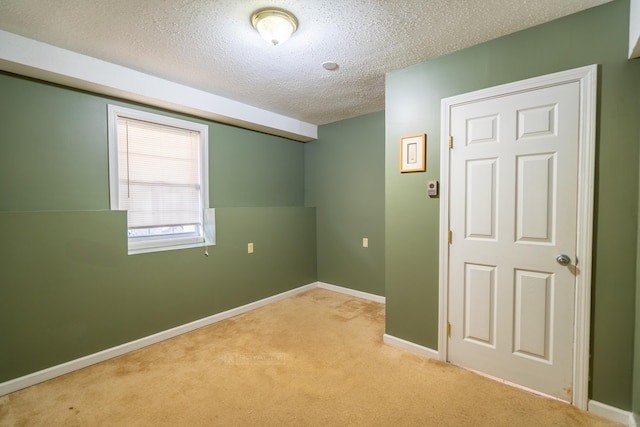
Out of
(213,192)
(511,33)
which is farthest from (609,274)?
(213,192)

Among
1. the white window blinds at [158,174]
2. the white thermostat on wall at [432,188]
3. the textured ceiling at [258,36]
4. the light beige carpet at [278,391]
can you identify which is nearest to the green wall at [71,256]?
the white window blinds at [158,174]

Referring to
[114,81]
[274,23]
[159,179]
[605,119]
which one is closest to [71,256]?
[159,179]

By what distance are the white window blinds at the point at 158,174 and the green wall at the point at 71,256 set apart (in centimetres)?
17

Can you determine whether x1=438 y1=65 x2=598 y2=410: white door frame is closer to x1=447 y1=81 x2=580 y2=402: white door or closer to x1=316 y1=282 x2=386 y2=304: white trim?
x1=447 y1=81 x2=580 y2=402: white door

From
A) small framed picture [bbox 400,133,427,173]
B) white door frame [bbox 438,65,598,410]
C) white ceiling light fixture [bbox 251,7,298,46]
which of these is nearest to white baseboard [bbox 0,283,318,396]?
small framed picture [bbox 400,133,427,173]

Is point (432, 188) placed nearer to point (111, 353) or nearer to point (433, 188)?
point (433, 188)

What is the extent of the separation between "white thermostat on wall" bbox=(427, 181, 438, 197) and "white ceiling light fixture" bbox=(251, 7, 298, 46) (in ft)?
5.02

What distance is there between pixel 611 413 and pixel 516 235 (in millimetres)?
1153

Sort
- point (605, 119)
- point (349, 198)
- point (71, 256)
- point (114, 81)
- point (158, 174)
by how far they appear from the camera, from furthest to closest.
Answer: point (349, 198) < point (158, 174) < point (114, 81) < point (71, 256) < point (605, 119)

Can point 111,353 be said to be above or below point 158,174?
below

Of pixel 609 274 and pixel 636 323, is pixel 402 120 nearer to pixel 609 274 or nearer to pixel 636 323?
pixel 609 274

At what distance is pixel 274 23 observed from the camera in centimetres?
180

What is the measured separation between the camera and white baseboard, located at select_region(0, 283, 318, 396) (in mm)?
2088

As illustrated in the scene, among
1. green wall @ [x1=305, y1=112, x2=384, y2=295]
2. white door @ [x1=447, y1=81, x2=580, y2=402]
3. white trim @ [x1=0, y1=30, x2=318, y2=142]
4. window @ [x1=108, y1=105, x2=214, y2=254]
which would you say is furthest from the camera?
green wall @ [x1=305, y1=112, x2=384, y2=295]
